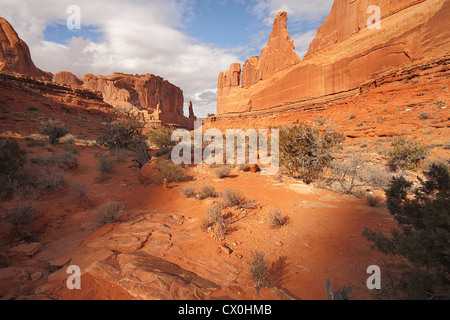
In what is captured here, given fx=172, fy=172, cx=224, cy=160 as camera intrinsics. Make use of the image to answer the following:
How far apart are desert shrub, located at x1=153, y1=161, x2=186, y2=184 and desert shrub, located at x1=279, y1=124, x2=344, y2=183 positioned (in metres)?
4.67

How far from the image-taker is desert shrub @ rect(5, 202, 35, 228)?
10.8 feet

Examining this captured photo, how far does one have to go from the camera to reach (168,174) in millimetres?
7086

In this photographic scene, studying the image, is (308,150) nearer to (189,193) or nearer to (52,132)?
(189,193)

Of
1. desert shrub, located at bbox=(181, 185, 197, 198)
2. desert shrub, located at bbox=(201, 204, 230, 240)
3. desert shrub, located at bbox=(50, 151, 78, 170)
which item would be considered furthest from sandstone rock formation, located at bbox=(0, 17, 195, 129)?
desert shrub, located at bbox=(201, 204, 230, 240)

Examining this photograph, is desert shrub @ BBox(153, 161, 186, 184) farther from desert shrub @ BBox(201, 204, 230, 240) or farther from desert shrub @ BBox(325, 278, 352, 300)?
desert shrub @ BBox(325, 278, 352, 300)

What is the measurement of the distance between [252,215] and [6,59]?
57.8m

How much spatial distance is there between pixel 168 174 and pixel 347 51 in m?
27.7

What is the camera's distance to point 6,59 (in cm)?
3438

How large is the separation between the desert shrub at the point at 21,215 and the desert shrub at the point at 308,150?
7827mm

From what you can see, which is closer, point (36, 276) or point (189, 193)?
point (36, 276)

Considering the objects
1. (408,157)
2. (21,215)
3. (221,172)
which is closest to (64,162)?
(21,215)

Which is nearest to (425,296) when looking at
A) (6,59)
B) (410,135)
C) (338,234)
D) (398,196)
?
(398,196)

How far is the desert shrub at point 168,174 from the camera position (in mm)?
6895
